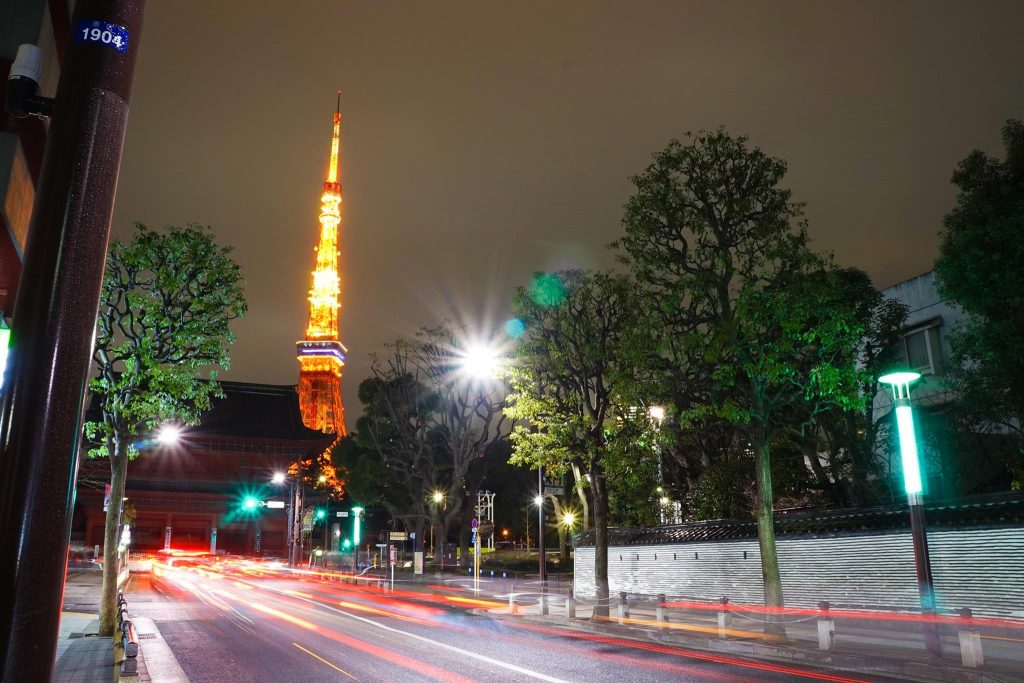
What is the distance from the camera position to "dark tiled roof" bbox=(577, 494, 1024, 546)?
16703mm

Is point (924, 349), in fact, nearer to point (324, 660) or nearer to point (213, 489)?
point (324, 660)

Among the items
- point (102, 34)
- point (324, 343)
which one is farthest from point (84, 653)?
point (324, 343)

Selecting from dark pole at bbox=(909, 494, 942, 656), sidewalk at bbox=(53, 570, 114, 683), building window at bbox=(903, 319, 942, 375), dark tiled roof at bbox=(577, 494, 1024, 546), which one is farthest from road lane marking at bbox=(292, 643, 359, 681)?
building window at bbox=(903, 319, 942, 375)

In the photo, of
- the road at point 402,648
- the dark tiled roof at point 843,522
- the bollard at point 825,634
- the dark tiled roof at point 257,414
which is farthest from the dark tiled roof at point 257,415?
the bollard at point 825,634

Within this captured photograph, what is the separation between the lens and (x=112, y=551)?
17141 millimetres

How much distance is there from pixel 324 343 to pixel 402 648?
99.0m

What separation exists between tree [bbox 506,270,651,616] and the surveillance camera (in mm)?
20546

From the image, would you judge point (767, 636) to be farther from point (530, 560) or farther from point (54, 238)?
point (530, 560)

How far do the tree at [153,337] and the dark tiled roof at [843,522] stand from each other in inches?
686

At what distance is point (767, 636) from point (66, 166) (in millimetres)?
16478

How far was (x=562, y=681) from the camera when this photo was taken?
11711mm

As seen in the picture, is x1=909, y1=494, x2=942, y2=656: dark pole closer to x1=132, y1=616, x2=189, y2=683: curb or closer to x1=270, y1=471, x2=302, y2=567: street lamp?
x1=132, y1=616, x2=189, y2=683: curb

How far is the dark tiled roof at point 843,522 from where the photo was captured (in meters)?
16.7

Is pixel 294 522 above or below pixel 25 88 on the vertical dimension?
below
